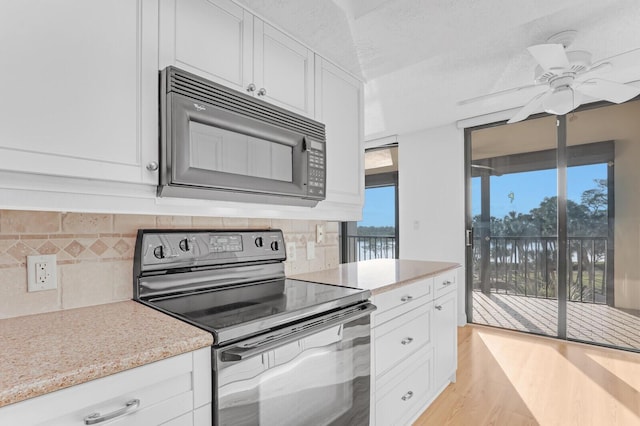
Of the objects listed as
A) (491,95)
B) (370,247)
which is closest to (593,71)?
(491,95)

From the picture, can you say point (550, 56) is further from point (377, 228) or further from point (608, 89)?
point (377, 228)

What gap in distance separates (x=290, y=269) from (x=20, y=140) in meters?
1.39

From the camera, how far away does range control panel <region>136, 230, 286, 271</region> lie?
1369 millimetres

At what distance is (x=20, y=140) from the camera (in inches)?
35.8

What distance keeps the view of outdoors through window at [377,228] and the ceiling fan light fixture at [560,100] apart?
2533mm

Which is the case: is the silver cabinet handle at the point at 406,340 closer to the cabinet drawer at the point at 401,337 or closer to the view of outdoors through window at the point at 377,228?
the cabinet drawer at the point at 401,337

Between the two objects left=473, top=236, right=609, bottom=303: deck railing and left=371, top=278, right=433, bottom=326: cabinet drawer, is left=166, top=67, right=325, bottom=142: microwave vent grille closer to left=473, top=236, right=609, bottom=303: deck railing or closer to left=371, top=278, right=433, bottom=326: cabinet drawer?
left=371, top=278, right=433, bottom=326: cabinet drawer

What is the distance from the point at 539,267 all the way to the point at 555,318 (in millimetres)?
526

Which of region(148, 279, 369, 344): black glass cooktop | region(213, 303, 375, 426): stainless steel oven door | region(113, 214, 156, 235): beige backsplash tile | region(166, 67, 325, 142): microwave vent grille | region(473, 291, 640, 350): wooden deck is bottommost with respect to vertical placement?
region(473, 291, 640, 350): wooden deck

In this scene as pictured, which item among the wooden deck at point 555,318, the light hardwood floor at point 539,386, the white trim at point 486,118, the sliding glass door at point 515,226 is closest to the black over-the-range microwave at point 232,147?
the light hardwood floor at point 539,386

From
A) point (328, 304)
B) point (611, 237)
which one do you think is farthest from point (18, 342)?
point (611, 237)

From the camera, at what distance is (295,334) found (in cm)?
117

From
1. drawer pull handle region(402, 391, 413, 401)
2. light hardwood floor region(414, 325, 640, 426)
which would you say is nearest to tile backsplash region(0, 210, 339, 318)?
drawer pull handle region(402, 391, 413, 401)

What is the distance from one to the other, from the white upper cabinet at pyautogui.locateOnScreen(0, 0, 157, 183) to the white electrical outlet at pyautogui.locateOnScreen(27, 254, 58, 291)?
0.38 m
